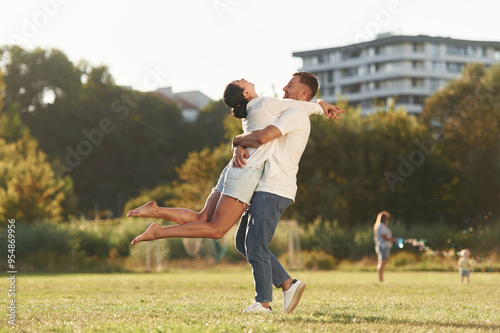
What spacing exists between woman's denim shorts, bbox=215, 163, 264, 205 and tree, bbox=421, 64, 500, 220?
40.1 meters

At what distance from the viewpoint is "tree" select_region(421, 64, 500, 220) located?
1795 inches

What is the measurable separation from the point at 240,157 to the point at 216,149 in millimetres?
41946

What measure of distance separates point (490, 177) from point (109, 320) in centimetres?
4359

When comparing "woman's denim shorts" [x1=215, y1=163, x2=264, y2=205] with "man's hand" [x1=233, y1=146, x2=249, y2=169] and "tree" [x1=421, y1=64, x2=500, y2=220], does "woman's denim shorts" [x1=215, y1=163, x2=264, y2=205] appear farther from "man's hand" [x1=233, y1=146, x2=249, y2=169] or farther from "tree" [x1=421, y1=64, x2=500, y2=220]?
"tree" [x1=421, y1=64, x2=500, y2=220]

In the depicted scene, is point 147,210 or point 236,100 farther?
point 236,100

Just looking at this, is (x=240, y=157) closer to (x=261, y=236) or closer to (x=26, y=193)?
(x=261, y=236)

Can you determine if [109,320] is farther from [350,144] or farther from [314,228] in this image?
[350,144]

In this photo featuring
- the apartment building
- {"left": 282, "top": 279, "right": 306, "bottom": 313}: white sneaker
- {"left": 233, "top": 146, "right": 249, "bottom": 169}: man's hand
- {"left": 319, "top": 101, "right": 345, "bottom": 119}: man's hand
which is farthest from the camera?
the apartment building

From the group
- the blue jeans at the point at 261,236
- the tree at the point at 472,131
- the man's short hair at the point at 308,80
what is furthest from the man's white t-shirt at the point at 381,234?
the tree at the point at 472,131

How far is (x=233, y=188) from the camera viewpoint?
6535 mm

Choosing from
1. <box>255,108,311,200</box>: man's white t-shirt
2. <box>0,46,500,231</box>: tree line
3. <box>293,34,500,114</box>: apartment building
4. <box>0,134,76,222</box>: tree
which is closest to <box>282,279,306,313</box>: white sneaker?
<box>255,108,311,200</box>: man's white t-shirt

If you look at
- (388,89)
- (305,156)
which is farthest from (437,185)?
(388,89)

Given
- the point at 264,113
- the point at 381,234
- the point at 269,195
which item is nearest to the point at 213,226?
the point at 269,195

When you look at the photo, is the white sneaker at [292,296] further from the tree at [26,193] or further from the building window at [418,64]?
the building window at [418,64]
